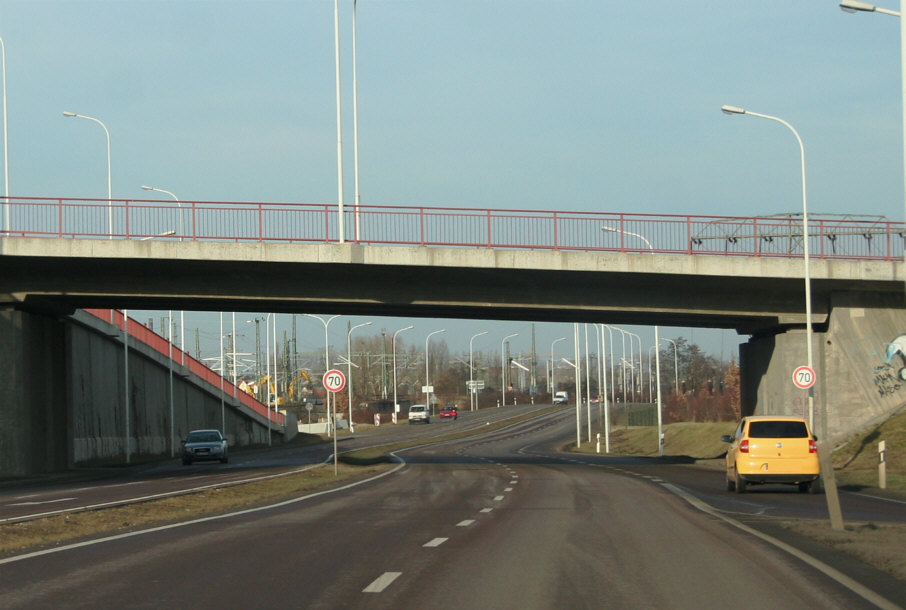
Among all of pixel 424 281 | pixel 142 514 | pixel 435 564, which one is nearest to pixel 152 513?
pixel 142 514

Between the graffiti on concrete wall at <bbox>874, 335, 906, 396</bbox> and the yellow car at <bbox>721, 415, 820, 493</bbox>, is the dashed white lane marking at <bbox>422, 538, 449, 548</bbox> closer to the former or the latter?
the yellow car at <bbox>721, 415, 820, 493</bbox>

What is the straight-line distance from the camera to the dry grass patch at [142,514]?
1477 cm

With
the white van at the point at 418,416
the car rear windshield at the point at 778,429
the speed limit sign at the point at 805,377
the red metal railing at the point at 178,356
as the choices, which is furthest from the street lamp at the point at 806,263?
the white van at the point at 418,416

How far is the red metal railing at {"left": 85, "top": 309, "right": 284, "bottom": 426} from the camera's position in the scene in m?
56.7

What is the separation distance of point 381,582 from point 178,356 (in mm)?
61357

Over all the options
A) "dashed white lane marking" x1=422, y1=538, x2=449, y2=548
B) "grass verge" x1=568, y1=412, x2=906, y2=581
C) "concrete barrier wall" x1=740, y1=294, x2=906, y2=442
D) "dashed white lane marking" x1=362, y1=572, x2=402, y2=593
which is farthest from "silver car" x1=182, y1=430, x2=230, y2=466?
"dashed white lane marking" x1=362, y1=572, x2=402, y2=593

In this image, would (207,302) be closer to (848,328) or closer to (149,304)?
(149,304)

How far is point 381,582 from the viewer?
396 inches

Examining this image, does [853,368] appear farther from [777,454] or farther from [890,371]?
[777,454]

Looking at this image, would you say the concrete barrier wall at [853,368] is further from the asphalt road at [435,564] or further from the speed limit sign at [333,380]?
the asphalt road at [435,564]

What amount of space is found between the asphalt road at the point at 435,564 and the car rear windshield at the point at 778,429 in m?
4.41

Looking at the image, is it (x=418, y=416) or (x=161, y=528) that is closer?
(x=161, y=528)

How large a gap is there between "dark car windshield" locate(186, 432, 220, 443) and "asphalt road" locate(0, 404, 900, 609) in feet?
107

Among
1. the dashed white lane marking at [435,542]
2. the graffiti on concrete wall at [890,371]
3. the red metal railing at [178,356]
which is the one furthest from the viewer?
the red metal railing at [178,356]
